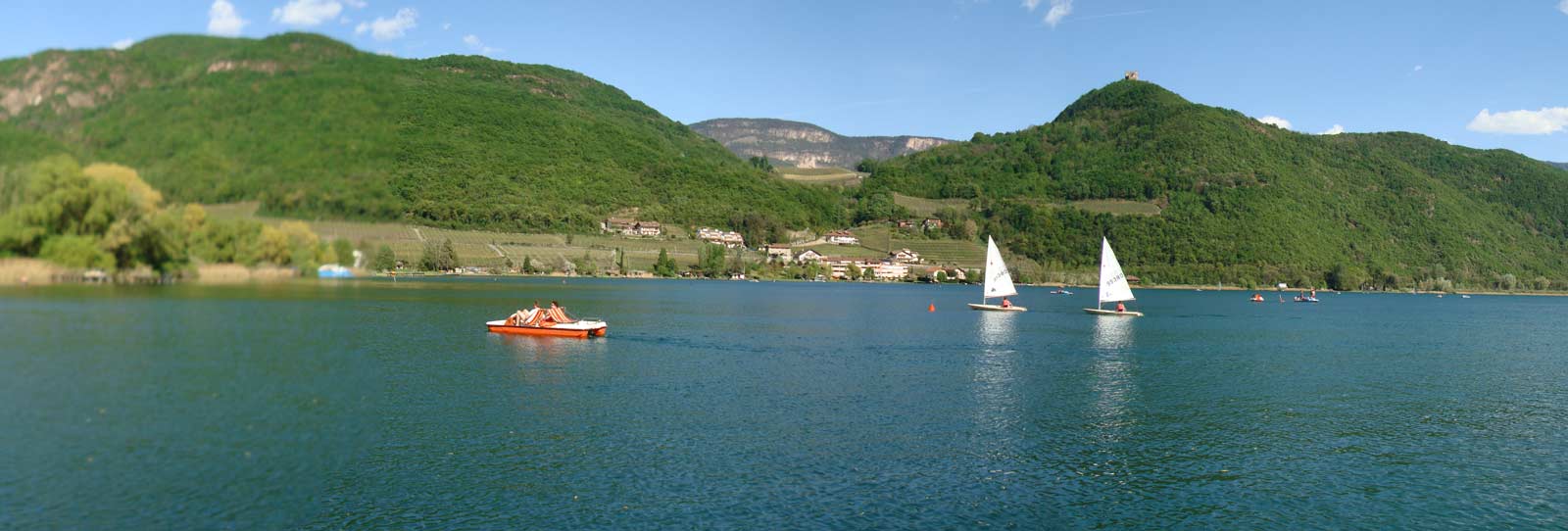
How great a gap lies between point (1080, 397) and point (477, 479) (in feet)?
73.2

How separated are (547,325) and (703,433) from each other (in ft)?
92.5

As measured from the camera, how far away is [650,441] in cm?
2269

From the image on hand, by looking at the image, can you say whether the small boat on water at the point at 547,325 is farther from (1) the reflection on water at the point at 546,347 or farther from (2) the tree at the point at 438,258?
(2) the tree at the point at 438,258

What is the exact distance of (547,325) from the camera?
164 feet

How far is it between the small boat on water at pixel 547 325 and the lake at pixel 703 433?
2500 millimetres

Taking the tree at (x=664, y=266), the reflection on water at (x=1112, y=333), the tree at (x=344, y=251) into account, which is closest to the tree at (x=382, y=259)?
the tree at (x=344, y=251)

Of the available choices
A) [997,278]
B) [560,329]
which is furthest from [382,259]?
[997,278]

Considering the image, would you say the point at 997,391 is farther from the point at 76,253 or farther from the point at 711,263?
the point at 711,263

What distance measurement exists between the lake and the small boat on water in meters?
2.50

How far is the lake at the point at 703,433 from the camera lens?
1712 centimetres

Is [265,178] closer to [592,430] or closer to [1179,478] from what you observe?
[592,430]

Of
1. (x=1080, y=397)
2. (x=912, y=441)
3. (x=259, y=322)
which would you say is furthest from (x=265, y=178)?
(x=259, y=322)

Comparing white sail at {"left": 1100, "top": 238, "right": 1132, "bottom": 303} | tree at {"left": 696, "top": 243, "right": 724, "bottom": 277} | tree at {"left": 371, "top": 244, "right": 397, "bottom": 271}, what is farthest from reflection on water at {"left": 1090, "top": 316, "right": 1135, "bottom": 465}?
tree at {"left": 696, "top": 243, "right": 724, "bottom": 277}

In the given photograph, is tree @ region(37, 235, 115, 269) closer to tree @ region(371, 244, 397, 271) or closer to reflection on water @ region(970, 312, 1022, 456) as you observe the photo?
tree @ region(371, 244, 397, 271)
